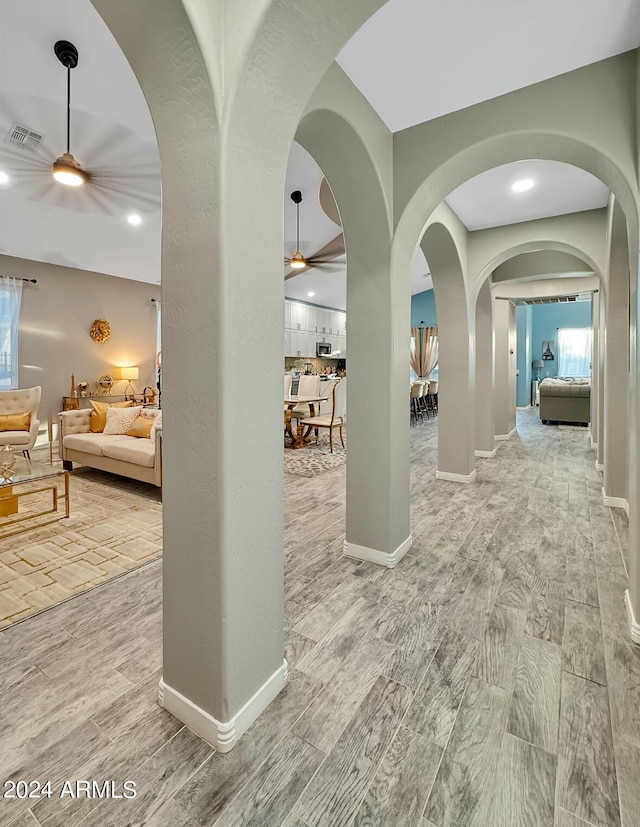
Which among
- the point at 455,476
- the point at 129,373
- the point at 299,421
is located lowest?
the point at 455,476

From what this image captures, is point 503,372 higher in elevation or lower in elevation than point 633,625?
higher

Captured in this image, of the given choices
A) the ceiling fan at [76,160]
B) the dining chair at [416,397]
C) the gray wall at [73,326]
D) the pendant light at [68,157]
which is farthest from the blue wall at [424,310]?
the pendant light at [68,157]

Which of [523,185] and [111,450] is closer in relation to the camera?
[523,185]

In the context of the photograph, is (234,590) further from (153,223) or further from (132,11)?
(153,223)

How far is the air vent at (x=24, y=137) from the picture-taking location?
3.30 metres

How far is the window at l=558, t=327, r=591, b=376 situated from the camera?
1198 cm

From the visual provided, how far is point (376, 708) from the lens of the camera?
4.50ft

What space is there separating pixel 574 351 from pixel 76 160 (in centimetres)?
1327

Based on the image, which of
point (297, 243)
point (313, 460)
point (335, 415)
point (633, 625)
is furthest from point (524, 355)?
point (633, 625)

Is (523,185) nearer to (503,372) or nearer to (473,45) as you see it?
(473,45)

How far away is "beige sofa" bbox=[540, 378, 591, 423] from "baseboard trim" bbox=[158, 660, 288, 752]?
8447 mm

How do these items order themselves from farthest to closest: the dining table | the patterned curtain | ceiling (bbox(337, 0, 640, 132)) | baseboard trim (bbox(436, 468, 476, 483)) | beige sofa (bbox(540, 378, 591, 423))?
the patterned curtain
beige sofa (bbox(540, 378, 591, 423))
the dining table
baseboard trim (bbox(436, 468, 476, 483))
ceiling (bbox(337, 0, 640, 132))

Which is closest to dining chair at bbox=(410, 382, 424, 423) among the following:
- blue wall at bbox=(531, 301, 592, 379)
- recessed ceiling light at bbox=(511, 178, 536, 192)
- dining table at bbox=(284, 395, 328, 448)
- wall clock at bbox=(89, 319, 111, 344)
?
dining table at bbox=(284, 395, 328, 448)

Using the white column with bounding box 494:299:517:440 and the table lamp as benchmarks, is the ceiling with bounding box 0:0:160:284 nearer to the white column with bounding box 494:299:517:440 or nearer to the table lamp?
the table lamp
